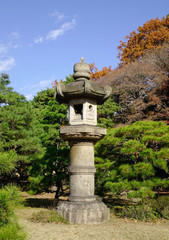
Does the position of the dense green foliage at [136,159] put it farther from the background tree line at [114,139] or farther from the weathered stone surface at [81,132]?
the weathered stone surface at [81,132]

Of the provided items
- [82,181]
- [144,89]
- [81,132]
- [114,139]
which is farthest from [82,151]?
[144,89]

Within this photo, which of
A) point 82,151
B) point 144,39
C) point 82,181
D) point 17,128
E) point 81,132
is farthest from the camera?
point 144,39

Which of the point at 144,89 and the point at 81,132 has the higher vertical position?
the point at 144,89

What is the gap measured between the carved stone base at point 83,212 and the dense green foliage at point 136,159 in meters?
0.79

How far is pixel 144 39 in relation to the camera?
2231 cm

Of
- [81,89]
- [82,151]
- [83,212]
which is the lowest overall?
[83,212]

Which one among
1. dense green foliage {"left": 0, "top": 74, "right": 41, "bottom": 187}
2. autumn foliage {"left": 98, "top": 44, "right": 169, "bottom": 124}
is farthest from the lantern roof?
autumn foliage {"left": 98, "top": 44, "right": 169, "bottom": 124}

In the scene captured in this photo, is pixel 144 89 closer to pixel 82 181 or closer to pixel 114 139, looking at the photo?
pixel 114 139

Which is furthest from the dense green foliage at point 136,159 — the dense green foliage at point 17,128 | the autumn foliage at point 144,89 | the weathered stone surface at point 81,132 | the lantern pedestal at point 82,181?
the autumn foliage at point 144,89

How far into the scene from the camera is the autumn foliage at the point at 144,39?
20750mm

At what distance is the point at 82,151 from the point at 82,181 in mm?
768

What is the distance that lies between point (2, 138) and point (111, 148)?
5.01 meters

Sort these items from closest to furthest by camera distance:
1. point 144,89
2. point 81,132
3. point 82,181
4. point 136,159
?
1. point 81,132
2. point 82,181
3. point 136,159
4. point 144,89

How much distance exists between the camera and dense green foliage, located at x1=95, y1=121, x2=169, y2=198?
227 inches
